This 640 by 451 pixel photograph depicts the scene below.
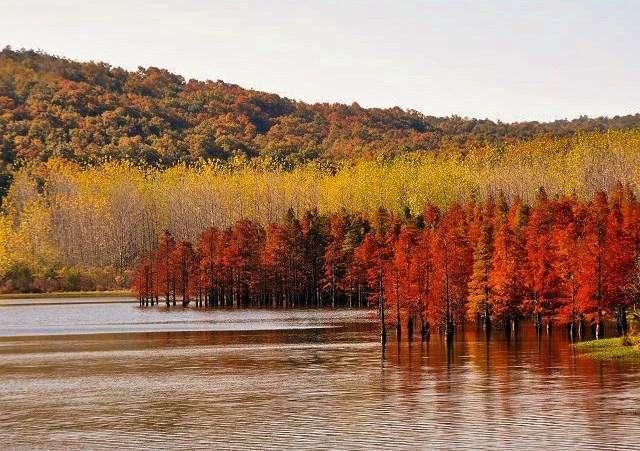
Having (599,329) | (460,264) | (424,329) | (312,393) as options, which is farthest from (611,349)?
(460,264)

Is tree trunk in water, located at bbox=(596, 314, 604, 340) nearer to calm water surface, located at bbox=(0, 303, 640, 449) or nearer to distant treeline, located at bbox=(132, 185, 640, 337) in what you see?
distant treeline, located at bbox=(132, 185, 640, 337)

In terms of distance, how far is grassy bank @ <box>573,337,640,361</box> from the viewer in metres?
79.6

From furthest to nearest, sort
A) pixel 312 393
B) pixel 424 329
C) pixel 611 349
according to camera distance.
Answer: pixel 424 329, pixel 611 349, pixel 312 393

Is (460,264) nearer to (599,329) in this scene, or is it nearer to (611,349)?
(599,329)

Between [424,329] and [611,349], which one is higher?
[424,329]

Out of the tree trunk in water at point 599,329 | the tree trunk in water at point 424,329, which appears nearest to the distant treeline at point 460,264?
the tree trunk in water at point 424,329

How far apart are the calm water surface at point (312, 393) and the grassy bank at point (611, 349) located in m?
1.88

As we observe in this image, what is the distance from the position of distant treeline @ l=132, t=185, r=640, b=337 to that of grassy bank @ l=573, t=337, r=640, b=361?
19.2ft

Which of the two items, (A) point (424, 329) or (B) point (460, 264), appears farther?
(B) point (460, 264)

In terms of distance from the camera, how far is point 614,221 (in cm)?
11306

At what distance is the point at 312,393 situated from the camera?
68.0 metres

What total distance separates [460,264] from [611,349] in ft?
100

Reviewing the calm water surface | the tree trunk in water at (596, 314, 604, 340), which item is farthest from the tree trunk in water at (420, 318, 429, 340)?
the tree trunk in water at (596, 314, 604, 340)

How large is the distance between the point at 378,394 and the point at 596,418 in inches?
598
